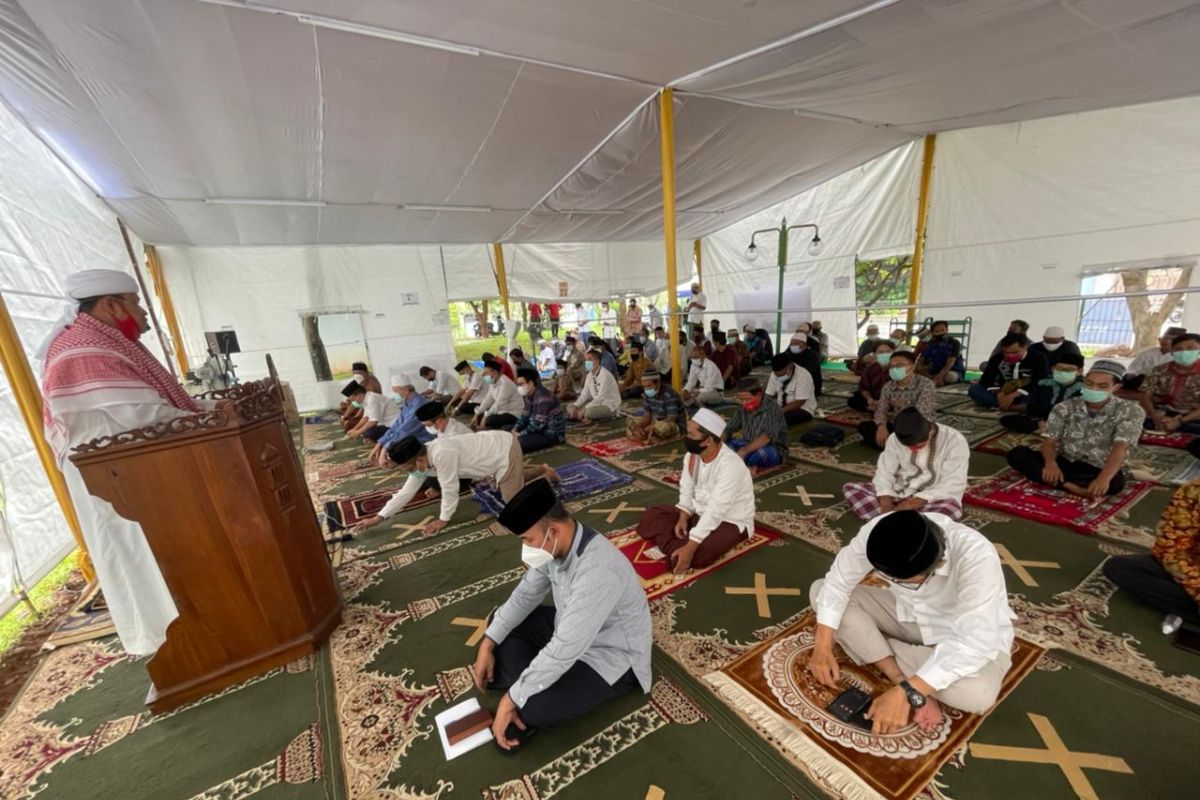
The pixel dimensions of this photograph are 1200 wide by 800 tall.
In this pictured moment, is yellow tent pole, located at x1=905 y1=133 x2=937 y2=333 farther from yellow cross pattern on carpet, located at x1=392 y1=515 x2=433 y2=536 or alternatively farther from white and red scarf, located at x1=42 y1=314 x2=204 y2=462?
white and red scarf, located at x1=42 y1=314 x2=204 y2=462

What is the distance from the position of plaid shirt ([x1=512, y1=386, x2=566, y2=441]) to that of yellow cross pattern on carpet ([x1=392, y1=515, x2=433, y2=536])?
215 cm

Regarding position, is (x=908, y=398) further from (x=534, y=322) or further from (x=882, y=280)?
(x=534, y=322)

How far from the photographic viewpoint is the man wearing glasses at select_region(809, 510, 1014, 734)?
148 centimetres

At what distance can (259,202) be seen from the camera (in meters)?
6.07

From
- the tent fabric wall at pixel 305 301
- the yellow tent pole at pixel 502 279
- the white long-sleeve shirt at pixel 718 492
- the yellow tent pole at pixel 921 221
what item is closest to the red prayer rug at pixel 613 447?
the white long-sleeve shirt at pixel 718 492

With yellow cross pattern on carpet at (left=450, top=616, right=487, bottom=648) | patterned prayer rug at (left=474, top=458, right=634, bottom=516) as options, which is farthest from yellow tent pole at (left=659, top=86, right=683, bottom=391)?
yellow cross pattern on carpet at (left=450, top=616, right=487, bottom=648)

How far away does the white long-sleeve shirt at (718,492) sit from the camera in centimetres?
272

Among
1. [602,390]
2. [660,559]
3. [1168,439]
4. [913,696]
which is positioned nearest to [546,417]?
[602,390]

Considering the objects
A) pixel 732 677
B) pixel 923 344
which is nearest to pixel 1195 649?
pixel 732 677

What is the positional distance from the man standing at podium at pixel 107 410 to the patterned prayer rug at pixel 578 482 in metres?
2.06

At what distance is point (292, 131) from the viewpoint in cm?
418

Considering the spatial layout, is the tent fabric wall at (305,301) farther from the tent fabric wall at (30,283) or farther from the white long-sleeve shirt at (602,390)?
the white long-sleeve shirt at (602,390)

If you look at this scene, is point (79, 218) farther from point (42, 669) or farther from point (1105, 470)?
point (1105, 470)

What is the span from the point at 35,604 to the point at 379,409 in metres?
3.56
